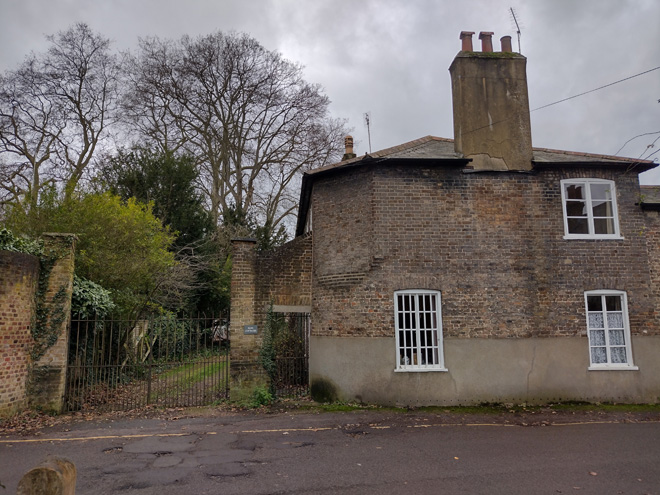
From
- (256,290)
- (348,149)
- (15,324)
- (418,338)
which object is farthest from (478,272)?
(15,324)

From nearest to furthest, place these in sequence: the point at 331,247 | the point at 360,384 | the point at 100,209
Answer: the point at 360,384 < the point at 331,247 < the point at 100,209

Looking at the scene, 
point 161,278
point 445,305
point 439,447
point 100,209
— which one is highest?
point 100,209

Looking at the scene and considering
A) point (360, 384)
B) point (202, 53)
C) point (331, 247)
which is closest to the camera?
point (360, 384)

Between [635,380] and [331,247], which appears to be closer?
[635,380]

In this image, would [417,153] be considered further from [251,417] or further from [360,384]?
[251,417]

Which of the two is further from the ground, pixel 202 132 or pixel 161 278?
pixel 202 132

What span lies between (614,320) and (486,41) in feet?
26.6

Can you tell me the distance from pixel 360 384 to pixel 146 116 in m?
21.1

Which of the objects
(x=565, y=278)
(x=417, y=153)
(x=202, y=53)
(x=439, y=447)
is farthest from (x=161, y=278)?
(x=202, y=53)

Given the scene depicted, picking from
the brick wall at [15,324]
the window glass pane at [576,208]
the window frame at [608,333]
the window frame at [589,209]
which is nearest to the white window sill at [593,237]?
the window frame at [589,209]

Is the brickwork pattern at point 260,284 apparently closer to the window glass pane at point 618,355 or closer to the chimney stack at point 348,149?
the chimney stack at point 348,149

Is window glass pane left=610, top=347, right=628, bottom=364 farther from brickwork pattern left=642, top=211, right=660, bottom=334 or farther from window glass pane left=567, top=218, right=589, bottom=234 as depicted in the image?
window glass pane left=567, top=218, right=589, bottom=234

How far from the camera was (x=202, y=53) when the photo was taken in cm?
2506

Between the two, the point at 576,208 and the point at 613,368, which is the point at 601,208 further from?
the point at 613,368
